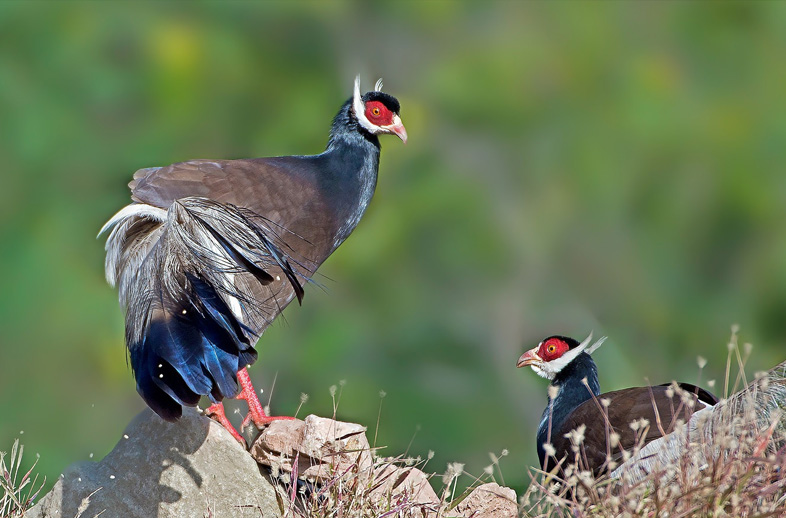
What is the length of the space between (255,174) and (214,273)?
948mm

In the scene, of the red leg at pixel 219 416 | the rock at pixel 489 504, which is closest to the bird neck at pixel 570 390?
the rock at pixel 489 504

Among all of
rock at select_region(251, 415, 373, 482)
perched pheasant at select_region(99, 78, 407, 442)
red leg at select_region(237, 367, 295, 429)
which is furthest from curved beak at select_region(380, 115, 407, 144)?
rock at select_region(251, 415, 373, 482)

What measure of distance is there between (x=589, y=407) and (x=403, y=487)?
2.70 feet

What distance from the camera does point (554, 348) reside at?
3598 millimetres

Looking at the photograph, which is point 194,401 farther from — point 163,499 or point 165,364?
point 163,499

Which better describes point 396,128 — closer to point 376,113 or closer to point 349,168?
point 376,113

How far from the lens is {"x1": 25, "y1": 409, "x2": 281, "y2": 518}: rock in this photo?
243 centimetres

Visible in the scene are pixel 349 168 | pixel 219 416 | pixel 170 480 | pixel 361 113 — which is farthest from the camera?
pixel 361 113

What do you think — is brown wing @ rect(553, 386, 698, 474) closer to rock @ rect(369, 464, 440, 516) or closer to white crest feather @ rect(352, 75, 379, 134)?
rock @ rect(369, 464, 440, 516)

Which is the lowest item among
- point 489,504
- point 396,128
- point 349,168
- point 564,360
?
point 489,504

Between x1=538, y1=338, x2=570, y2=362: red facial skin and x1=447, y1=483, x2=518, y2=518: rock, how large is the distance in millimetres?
1161

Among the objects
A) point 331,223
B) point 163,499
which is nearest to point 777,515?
point 163,499

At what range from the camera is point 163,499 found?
96.0 inches

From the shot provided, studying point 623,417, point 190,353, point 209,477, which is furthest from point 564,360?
point 190,353
